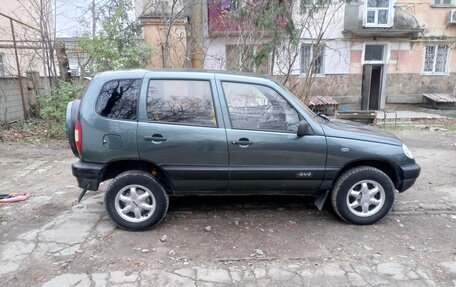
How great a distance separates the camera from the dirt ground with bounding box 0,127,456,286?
325 cm

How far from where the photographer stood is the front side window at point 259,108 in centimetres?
398

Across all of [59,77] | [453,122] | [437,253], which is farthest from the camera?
[453,122]

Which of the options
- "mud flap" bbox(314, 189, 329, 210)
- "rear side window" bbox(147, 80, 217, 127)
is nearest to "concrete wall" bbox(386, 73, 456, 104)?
"mud flap" bbox(314, 189, 329, 210)

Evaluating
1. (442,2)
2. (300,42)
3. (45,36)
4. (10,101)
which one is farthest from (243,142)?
(442,2)

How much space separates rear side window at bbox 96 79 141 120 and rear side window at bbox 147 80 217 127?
0.54ft

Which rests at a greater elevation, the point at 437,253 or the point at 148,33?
the point at 148,33

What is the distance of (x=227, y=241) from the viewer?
3799 mm

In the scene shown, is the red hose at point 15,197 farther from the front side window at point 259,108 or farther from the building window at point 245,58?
the building window at point 245,58

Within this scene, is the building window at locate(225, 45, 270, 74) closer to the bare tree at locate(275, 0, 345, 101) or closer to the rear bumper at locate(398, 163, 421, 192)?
the bare tree at locate(275, 0, 345, 101)

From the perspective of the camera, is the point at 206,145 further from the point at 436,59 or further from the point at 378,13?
the point at 436,59

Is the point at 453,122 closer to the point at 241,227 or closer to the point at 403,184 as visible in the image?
the point at 403,184

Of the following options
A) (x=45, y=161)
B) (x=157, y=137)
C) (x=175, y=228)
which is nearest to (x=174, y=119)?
(x=157, y=137)

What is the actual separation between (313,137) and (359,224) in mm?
1169

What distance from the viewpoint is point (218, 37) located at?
46.9ft
